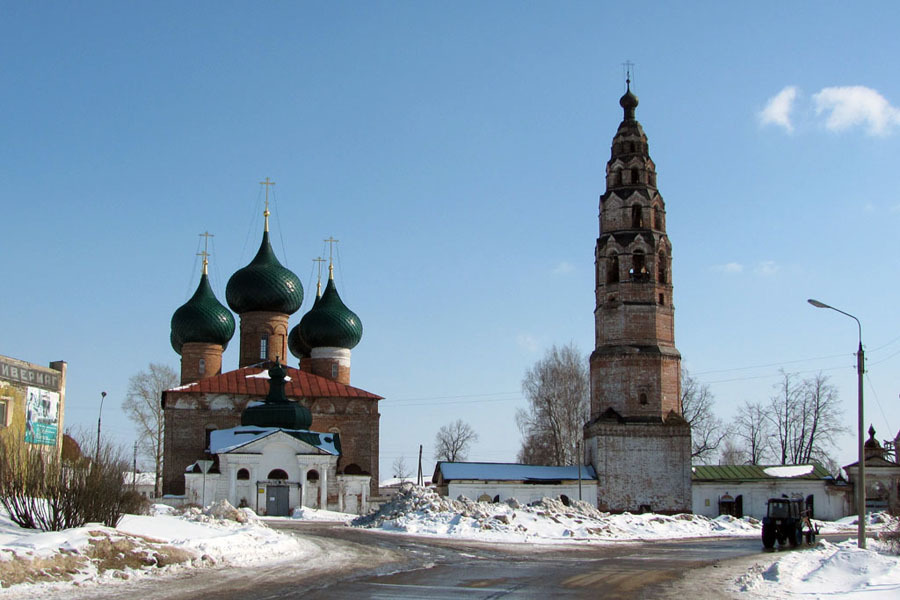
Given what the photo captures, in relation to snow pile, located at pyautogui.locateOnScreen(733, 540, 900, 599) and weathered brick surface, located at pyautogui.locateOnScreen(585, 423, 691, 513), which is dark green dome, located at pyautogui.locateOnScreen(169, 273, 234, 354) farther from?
snow pile, located at pyautogui.locateOnScreen(733, 540, 900, 599)

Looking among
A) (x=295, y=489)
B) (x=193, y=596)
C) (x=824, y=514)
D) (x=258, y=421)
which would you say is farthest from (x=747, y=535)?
(x=193, y=596)

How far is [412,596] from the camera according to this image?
42.0 ft

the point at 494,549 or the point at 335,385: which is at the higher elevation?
the point at 335,385

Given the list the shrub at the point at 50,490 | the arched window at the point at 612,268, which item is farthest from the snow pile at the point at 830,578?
the arched window at the point at 612,268

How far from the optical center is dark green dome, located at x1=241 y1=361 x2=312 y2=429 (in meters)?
41.7

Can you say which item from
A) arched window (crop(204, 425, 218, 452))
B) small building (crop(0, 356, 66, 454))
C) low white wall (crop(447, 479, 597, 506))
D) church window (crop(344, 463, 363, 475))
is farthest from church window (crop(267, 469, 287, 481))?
small building (crop(0, 356, 66, 454))

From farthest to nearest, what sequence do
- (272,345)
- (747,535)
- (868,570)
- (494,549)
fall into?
(272,345) → (747,535) → (494,549) → (868,570)

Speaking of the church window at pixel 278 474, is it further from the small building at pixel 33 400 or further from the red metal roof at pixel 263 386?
the small building at pixel 33 400

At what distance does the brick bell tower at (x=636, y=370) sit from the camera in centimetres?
4041

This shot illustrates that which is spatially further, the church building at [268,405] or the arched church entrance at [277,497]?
the church building at [268,405]

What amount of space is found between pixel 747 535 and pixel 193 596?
23.2 m

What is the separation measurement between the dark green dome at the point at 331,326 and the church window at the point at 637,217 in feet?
47.9

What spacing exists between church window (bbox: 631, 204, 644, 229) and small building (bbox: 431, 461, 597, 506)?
1032 centimetres

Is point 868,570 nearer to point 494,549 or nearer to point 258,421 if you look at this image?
point 494,549
